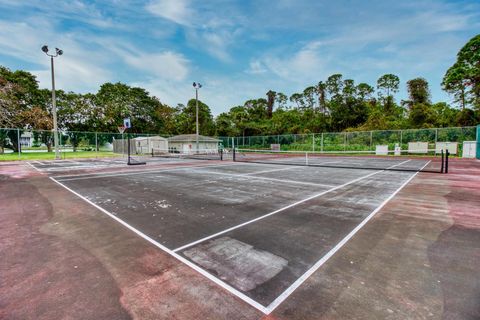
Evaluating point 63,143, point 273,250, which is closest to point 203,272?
point 273,250

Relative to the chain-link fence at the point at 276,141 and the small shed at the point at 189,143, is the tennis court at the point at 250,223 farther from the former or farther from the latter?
the small shed at the point at 189,143

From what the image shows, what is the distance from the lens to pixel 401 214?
16.9ft

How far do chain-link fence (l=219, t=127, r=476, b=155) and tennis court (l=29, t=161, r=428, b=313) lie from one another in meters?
14.0

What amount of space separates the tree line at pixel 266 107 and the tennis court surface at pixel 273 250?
1343 inches

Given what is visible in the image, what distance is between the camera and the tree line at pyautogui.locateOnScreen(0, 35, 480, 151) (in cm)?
3112

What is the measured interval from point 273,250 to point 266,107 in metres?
63.5

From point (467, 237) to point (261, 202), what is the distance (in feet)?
13.2

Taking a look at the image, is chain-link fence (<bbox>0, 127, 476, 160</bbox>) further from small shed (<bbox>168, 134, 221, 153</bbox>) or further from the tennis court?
the tennis court

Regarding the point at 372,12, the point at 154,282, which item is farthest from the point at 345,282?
the point at 372,12

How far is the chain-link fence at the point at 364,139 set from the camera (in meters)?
24.7

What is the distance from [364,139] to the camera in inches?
1209

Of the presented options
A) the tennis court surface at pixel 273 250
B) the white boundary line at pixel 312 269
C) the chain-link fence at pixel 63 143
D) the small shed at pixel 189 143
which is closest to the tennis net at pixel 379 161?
the tennis court surface at pixel 273 250

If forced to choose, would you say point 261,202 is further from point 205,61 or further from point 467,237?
point 205,61

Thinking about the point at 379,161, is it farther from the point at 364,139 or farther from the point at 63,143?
the point at 63,143
